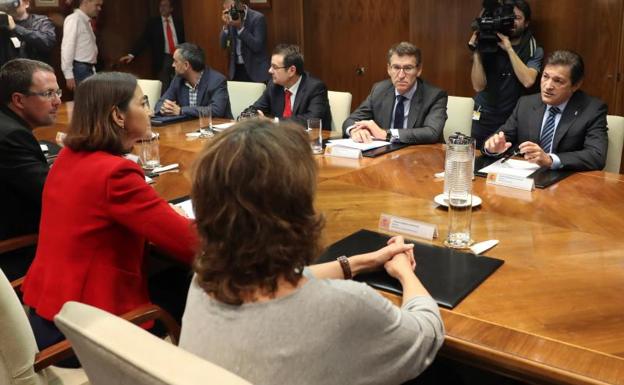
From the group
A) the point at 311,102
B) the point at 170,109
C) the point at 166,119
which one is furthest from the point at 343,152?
the point at 170,109

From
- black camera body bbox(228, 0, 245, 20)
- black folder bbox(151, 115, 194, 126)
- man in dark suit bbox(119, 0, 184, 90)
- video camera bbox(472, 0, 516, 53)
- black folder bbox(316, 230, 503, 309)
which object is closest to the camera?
black folder bbox(316, 230, 503, 309)

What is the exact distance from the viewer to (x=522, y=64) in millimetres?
4051

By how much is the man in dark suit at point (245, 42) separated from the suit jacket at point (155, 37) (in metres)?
1.35

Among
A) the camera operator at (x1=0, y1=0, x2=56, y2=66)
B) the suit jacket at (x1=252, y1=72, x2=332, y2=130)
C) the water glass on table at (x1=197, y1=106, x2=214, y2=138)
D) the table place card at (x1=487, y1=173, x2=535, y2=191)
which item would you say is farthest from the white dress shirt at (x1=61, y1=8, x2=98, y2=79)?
the table place card at (x1=487, y1=173, x2=535, y2=191)

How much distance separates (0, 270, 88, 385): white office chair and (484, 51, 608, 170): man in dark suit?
6.30 ft

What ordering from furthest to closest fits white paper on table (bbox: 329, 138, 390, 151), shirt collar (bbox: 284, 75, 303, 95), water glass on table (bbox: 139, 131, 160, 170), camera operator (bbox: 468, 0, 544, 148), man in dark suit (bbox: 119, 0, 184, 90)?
1. man in dark suit (bbox: 119, 0, 184, 90)
2. camera operator (bbox: 468, 0, 544, 148)
3. shirt collar (bbox: 284, 75, 303, 95)
4. white paper on table (bbox: 329, 138, 390, 151)
5. water glass on table (bbox: 139, 131, 160, 170)

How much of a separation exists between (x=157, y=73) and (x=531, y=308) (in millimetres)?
6640

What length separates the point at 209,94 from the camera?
4.28 m

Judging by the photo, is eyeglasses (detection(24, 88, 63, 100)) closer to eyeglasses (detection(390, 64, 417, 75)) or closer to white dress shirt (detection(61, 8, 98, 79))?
eyeglasses (detection(390, 64, 417, 75))

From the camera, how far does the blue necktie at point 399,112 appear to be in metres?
3.39

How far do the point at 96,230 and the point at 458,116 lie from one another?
2.33m

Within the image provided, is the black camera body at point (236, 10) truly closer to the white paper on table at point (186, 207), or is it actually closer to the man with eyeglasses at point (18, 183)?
the man with eyeglasses at point (18, 183)

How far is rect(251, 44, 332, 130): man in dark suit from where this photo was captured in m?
3.81

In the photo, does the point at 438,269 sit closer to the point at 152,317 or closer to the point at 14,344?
the point at 152,317
